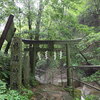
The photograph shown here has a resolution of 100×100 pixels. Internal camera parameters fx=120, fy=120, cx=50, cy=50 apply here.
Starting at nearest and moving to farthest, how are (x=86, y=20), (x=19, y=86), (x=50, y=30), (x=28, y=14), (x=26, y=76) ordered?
(x=19, y=86) < (x=26, y=76) < (x=28, y=14) < (x=50, y=30) < (x=86, y=20)

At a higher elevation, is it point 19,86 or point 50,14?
point 50,14

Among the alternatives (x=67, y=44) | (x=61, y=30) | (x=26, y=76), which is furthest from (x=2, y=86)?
(x=61, y=30)

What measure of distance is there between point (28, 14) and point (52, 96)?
439cm

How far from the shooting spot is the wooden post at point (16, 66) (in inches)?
156

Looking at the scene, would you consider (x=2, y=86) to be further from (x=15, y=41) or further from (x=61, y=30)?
(x=61, y=30)

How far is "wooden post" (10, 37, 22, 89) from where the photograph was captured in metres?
3.97

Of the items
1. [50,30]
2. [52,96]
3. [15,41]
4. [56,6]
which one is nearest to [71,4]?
[56,6]

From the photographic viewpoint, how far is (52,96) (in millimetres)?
4207

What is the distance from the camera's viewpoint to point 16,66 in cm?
404

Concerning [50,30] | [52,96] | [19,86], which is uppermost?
[50,30]

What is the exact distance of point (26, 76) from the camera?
4941mm

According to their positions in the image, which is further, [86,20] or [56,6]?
[86,20]

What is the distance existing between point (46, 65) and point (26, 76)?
18.9ft

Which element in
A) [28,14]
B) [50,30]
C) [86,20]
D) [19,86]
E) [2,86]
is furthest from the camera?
[86,20]
